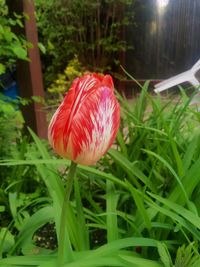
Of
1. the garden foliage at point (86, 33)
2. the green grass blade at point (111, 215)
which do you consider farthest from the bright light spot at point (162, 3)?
the green grass blade at point (111, 215)

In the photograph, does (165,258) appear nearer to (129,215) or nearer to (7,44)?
(129,215)

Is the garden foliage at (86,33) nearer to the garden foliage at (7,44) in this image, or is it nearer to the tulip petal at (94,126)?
the garden foliage at (7,44)

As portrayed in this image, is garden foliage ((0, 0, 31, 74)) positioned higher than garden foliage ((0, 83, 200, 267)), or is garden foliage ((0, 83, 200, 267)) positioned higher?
garden foliage ((0, 0, 31, 74))

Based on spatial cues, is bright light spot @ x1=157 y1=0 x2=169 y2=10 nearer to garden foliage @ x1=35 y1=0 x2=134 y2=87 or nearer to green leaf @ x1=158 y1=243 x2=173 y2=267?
garden foliage @ x1=35 y1=0 x2=134 y2=87

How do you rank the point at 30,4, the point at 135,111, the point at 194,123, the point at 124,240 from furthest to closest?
the point at 30,4, the point at 194,123, the point at 135,111, the point at 124,240

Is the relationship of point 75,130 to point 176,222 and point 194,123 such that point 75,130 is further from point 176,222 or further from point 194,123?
point 194,123

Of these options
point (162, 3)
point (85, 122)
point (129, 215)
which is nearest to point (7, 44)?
point (129, 215)

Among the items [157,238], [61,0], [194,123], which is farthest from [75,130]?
[61,0]

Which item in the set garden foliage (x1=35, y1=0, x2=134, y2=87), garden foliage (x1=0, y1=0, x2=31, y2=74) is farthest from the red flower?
garden foliage (x1=35, y1=0, x2=134, y2=87)
